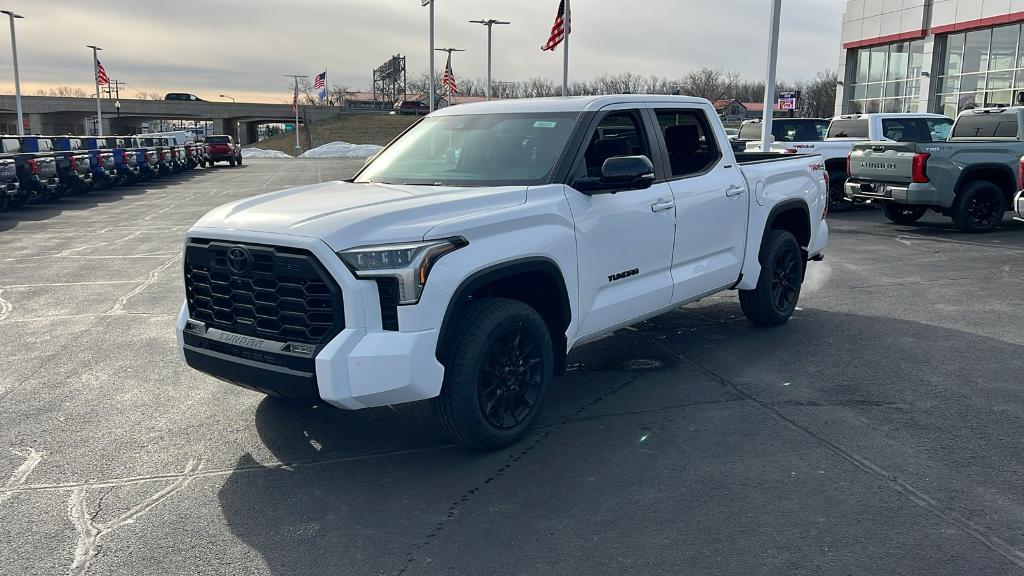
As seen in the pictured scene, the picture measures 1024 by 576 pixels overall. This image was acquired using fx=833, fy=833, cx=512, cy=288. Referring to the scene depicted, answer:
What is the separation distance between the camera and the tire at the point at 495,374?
163 inches

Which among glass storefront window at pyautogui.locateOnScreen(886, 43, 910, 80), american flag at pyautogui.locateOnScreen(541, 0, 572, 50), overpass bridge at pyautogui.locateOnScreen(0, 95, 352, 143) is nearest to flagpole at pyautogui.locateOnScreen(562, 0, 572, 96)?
american flag at pyautogui.locateOnScreen(541, 0, 572, 50)

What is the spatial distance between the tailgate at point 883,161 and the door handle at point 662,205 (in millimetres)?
9667

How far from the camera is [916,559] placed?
3.34m

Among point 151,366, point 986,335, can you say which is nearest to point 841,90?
point 986,335

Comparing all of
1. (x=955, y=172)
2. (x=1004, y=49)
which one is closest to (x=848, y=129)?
(x=955, y=172)

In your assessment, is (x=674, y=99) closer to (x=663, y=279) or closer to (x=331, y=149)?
(x=663, y=279)

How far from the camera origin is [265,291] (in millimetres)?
4082

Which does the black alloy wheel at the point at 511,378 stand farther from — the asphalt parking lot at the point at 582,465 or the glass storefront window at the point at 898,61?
the glass storefront window at the point at 898,61

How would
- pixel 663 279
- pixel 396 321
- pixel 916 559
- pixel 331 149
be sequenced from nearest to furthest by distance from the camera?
1. pixel 916 559
2. pixel 396 321
3. pixel 663 279
4. pixel 331 149

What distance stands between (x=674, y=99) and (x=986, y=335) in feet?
11.2

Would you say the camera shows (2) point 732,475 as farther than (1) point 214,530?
Yes

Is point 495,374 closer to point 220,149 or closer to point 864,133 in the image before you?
point 864,133

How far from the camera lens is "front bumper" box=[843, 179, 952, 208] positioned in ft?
44.4

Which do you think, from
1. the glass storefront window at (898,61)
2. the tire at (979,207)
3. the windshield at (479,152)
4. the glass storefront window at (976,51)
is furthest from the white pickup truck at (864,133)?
the glass storefront window at (898,61)
